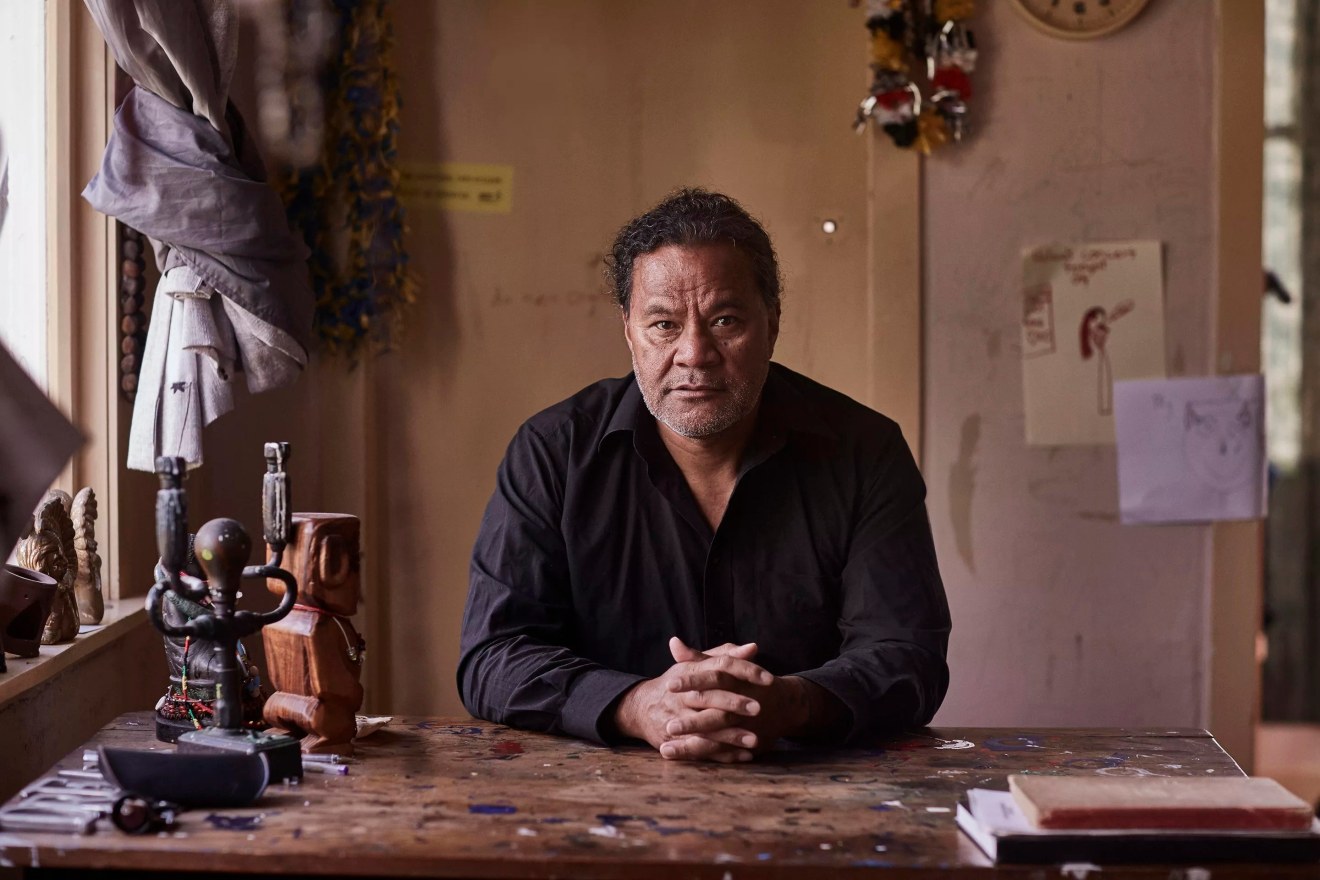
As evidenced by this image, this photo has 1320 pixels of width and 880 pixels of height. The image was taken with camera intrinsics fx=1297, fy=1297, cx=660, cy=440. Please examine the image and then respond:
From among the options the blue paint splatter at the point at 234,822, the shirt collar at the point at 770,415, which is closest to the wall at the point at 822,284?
the shirt collar at the point at 770,415

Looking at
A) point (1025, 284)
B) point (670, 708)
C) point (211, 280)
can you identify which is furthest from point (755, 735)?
point (1025, 284)

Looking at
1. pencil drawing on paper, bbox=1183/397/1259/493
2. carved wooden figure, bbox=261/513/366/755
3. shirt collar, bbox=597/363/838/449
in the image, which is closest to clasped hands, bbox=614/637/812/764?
carved wooden figure, bbox=261/513/366/755

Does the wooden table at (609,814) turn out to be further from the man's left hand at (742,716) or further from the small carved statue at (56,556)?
the small carved statue at (56,556)

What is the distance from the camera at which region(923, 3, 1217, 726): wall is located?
3246 millimetres

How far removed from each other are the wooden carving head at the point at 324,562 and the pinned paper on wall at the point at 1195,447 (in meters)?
2.19

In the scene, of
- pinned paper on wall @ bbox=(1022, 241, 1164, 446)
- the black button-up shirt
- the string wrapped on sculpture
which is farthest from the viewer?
pinned paper on wall @ bbox=(1022, 241, 1164, 446)

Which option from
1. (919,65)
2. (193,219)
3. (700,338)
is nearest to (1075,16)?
(919,65)

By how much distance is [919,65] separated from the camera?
324 cm

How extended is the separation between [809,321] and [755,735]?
178 cm

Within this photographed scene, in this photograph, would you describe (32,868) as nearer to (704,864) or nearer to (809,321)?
(704,864)

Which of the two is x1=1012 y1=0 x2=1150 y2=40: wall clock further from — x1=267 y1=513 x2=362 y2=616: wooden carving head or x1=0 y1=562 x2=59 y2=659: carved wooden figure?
x1=0 y1=562 x2=59 y2=659: carved wooden figure

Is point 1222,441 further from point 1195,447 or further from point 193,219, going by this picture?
point 193,219

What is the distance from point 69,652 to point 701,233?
127 cm

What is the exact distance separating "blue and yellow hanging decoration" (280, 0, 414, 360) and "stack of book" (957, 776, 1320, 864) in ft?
7.57
